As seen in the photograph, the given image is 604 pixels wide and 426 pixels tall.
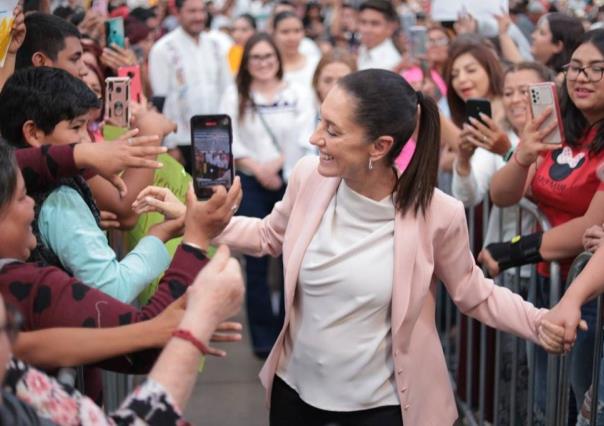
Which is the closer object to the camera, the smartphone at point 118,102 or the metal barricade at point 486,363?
the metal barricade at point 486,363

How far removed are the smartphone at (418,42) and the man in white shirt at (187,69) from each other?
215 centimetres

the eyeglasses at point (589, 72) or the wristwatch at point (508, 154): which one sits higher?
the eyeglasses at point (589, 72)

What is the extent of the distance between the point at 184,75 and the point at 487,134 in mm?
5049

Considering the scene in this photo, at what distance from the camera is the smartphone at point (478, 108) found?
4676 mm

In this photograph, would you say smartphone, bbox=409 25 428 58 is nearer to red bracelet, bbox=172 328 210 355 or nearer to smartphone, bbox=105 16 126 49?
smartphone, bbox=105 16 126 49

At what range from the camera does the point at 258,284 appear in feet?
24.6

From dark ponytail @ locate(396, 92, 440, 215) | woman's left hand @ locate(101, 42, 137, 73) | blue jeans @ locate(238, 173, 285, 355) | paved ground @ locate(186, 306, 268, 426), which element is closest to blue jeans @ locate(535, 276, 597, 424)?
dark ponytail @ locate(396, 92, 440, 215)

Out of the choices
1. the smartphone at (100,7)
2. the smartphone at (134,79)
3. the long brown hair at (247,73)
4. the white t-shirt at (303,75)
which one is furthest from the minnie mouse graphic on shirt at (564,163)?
the white t-shirt at (303,75)

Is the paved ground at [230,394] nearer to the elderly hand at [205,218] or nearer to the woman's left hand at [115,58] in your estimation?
the woman's left hand at [115,58]

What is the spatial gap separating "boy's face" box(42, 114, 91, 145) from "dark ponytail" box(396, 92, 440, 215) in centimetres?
98

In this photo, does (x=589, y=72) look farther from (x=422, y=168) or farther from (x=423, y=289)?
(x=423, y=289)

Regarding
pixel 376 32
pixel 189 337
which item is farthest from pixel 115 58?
pixel 376 32

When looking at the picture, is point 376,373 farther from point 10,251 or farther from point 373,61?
point 373,61

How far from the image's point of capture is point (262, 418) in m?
6.08
